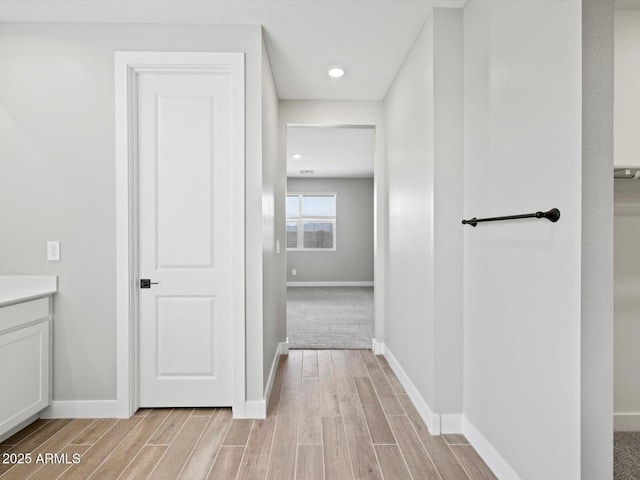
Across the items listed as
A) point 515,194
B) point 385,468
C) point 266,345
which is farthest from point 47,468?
point 515,194

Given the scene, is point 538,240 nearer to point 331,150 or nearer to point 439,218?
point 439,218

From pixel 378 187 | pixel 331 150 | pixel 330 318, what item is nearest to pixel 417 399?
pixel 378 187

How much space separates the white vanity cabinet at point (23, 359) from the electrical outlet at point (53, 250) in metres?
0.23

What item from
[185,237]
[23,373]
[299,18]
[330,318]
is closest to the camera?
[23,373]

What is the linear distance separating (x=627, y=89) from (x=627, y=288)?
1032 millimetres

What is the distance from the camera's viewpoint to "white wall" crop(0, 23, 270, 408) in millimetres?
2449

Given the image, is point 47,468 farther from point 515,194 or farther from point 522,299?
point 515,194

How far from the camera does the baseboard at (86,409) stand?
97.0 inches

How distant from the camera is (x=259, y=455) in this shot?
2049mm

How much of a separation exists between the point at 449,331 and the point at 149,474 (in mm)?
1755

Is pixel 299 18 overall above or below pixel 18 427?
above

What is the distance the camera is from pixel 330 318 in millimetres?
5637

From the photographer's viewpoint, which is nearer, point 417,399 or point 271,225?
point 417,399

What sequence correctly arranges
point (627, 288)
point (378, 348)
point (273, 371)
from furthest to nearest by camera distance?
point (378, 348) < point (273, 371) < point (627, 288)
